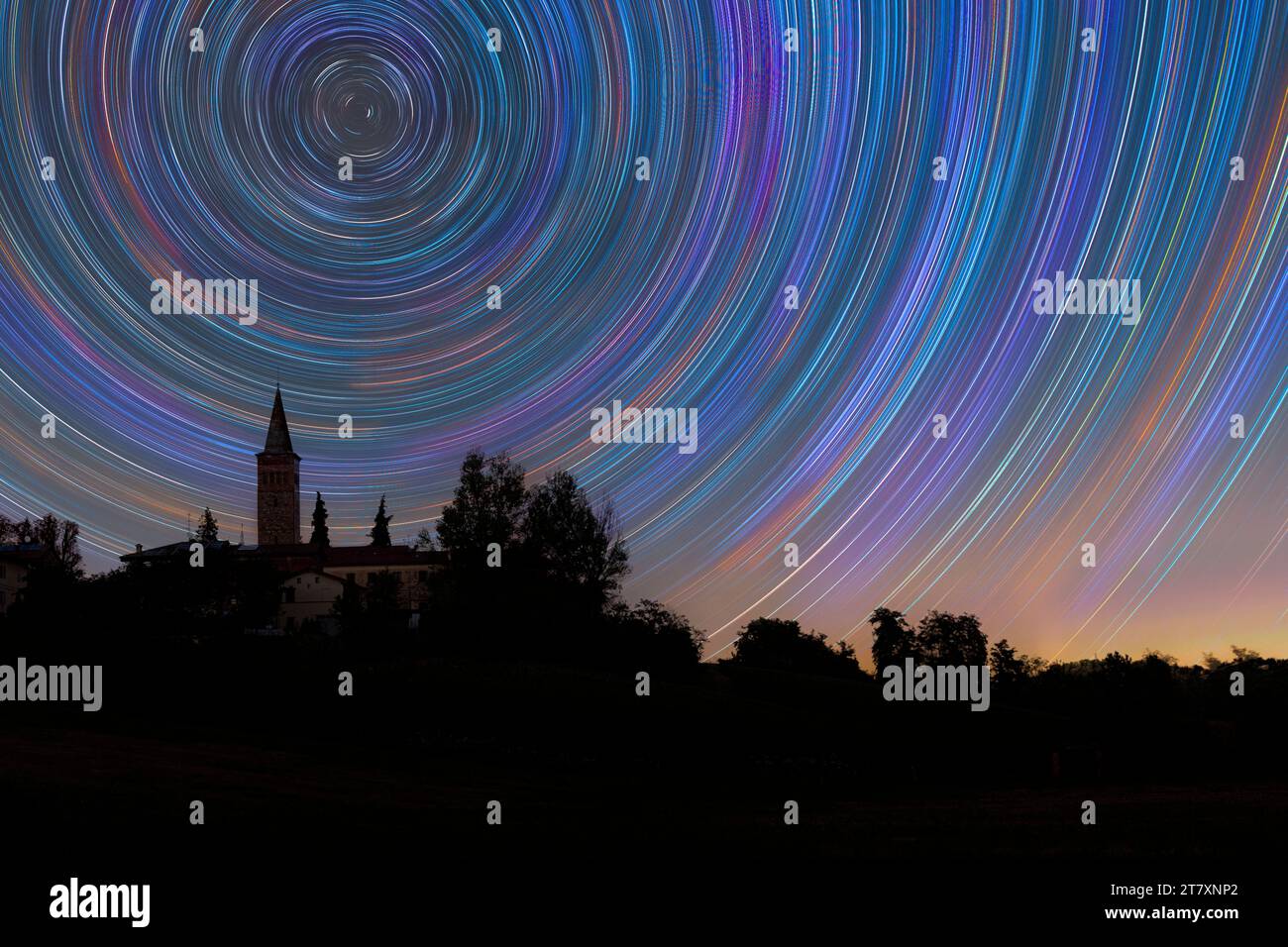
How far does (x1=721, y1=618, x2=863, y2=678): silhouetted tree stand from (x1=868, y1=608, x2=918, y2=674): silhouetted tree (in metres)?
2.91

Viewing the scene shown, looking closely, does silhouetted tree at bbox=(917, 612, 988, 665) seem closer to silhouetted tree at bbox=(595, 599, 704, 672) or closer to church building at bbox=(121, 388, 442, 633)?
silhouetted tree at bbox=(595, 599, 704, 672)

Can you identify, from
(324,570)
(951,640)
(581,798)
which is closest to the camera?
(581,798)

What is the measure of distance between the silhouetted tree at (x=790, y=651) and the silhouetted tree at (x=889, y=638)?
9.54 feet

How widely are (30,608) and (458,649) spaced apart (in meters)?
27.6

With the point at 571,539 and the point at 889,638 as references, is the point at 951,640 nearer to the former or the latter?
the point at 889,638

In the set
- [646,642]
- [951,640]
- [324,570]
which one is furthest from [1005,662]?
[324,570]

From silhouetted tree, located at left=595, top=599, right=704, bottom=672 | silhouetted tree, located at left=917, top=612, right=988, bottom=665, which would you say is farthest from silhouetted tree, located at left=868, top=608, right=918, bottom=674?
silhouetted tree, located at left=595, top=599, right=704, bottom=672

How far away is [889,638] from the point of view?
422 ft

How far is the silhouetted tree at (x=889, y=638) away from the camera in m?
126

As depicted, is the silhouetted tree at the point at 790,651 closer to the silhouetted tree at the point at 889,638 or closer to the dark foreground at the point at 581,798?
the silhouetted tree at the point at 889,638

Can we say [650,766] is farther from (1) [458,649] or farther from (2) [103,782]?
(1) [458,649]

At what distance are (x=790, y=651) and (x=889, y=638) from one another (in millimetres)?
11107

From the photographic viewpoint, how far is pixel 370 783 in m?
36.7
